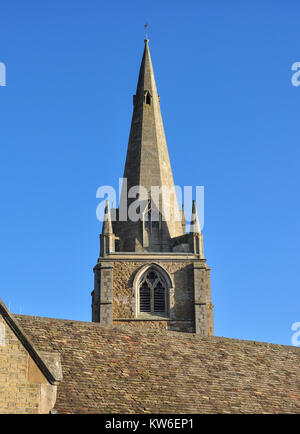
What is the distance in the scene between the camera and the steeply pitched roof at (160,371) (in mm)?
18734

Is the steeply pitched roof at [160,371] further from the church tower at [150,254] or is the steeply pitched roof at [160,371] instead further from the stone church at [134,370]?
the church tower at [150,254]

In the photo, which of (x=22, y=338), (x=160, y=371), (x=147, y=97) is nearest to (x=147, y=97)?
(x=147, y=97)

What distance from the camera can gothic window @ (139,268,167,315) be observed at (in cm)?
4756

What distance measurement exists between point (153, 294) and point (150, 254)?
8.63ft

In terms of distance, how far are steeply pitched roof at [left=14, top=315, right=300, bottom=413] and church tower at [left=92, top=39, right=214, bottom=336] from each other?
23.2 metres

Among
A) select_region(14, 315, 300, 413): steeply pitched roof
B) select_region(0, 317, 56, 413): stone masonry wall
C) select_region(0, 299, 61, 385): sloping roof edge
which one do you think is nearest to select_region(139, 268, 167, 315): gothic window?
select_region(14, 315, 300, 413): steeply pitched roof

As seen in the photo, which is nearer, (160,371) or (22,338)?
(22,338)

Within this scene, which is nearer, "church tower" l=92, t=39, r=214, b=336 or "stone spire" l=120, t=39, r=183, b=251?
"church tower" l=92, t=39, r=214, b=336

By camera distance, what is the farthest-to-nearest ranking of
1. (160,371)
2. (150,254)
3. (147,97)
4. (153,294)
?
(147,97) → (150,254) → (153,294) → (160,371)

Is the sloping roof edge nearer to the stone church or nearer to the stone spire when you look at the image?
the stone church

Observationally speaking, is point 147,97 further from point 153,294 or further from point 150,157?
point 153,294

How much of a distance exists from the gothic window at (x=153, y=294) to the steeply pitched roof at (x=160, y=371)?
2435 centimetres

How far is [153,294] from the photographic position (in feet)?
158
